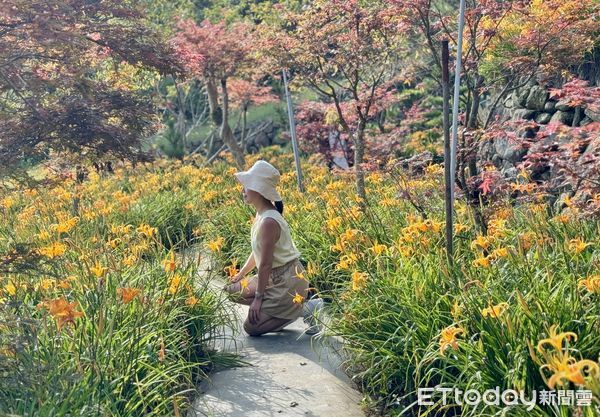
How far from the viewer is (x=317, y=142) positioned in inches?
466

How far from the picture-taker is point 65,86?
182 inches

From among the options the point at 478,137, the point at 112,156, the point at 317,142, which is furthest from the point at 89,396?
the point at 317,142

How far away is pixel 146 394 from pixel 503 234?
2.24 m

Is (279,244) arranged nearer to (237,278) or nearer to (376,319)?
(237,278)

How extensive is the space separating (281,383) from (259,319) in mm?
803

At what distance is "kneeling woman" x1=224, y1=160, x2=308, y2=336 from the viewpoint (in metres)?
4.58

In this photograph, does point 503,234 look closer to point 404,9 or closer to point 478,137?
point 478,137

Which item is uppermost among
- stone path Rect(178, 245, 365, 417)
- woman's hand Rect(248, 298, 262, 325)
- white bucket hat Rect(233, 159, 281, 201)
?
white bucket hat Rect(233, 159, 281, 201)

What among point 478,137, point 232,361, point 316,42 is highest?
point 316,42

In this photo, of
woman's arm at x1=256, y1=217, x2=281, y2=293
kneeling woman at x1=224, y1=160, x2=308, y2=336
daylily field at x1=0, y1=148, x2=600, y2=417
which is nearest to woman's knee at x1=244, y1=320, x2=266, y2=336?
kneeling woman at x1=224, y1=160, x2=308, y2=336

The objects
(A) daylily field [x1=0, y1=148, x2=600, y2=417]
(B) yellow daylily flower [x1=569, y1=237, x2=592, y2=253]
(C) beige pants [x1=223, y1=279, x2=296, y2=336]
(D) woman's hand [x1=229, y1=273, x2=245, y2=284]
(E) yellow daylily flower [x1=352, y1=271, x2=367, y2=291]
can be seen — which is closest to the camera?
(A) daylily field [x1=0, y1=148, x2=600, y2=417]

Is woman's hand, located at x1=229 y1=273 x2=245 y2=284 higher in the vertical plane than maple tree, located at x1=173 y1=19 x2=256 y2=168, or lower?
lower

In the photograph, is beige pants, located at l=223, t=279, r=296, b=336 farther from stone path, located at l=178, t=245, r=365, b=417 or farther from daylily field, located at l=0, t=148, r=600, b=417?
daylily field, located at l=0, t=148, r=600, b=417

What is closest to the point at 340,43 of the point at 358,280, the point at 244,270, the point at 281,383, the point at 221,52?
the point at 244,270
